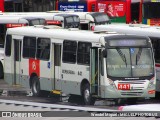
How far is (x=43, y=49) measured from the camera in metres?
33.0

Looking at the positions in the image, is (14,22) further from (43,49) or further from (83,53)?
(83,53)

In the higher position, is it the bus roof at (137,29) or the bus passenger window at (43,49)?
the bus roof at (137,29)

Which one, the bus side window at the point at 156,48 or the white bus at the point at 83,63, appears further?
the bus side window at the point at 156,48

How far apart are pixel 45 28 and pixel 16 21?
6.57 metres

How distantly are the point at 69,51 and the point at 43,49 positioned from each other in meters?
1.87

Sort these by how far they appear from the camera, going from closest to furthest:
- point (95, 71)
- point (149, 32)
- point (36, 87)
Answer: point (95, 71)
point (149, 32)
point (36, 87)

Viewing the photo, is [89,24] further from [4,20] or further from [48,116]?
[48,116]

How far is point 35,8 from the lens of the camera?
52219mm

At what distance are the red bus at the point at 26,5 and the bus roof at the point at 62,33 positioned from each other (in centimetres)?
1251

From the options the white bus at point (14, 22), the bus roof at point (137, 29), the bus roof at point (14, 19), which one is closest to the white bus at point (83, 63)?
the bus roof at point (137, 29)

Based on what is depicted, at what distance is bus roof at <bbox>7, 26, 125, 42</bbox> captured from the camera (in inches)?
1190

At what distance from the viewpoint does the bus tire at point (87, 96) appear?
29.9m

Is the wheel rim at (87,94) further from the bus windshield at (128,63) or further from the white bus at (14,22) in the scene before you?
the white bus at (14,22)

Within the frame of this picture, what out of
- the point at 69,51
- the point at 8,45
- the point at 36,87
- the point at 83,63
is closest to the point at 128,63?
the point at 83,63
